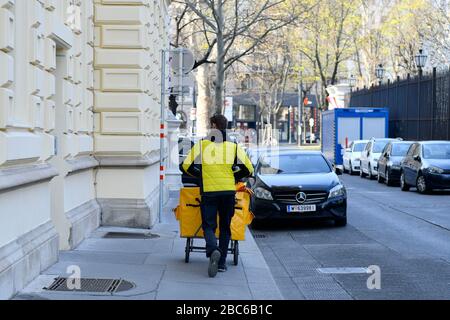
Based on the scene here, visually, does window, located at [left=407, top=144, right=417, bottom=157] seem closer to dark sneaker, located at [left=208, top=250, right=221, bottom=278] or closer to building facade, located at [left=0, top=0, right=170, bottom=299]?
building facade, located at [left=0, top=0, right=170, bottom=299]

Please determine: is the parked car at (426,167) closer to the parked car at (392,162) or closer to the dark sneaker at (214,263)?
the parked car at (392,162)

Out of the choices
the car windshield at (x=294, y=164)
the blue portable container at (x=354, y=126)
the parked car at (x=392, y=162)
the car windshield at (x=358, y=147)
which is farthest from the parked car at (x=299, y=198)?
the blue portable container at (x=354, y=126)

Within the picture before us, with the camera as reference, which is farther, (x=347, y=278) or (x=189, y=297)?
(x=347, y=278)

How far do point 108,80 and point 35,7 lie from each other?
5.03 meters

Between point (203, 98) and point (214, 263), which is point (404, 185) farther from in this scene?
point (203, 98)

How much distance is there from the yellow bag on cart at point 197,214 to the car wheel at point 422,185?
45.3 ft

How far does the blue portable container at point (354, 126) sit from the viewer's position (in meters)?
37.4

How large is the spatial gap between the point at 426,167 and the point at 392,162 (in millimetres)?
4051

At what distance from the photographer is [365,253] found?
11.6m

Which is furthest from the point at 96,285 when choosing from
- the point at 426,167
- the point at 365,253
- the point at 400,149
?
the point at 400,149

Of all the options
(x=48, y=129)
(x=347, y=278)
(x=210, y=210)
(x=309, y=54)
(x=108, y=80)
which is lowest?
(x=347, y=278)

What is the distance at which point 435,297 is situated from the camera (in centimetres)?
832
